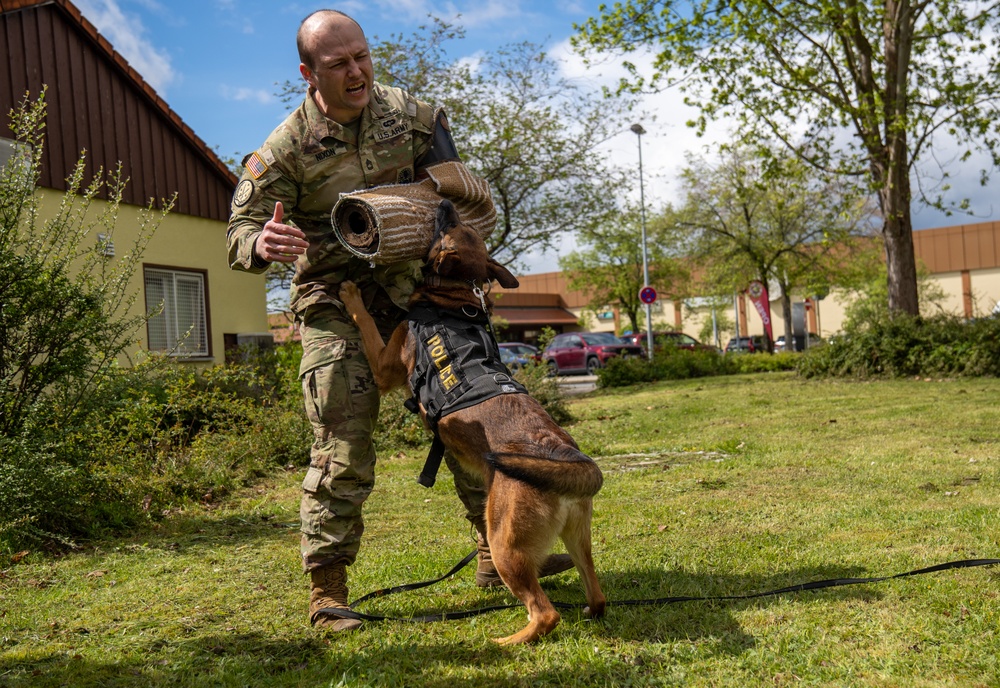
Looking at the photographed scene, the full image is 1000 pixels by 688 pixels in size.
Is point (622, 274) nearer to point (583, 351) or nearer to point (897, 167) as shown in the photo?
point (583, 351)

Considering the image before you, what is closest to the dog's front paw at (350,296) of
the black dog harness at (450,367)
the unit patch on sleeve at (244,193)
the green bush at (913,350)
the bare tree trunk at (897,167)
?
the black dog harness at (450,367)

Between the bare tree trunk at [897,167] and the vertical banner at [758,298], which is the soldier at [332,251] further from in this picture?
the vertical banner at [758,298]

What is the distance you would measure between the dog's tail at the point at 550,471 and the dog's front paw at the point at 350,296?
1.06 meters

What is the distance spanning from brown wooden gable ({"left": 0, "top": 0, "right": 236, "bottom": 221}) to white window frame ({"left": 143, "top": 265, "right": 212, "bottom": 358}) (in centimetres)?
105

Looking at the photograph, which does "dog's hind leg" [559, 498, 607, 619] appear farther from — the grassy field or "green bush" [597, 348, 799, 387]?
"green bush" [597, 348, 799, 387]

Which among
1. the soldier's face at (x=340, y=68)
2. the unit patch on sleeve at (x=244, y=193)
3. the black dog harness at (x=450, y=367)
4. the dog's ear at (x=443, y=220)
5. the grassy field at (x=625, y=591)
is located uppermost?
the soldier's face at (x=340, y=68)

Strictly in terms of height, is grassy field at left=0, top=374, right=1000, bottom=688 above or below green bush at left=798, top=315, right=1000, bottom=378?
below

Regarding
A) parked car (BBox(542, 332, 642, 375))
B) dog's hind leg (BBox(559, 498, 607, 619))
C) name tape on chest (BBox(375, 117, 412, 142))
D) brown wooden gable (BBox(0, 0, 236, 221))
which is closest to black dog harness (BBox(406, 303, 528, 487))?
dog's hind leg (BBox(559, 498, 607, 619))

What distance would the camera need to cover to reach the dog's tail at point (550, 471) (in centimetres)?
290

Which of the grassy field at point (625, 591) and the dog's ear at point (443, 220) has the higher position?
the dog's ear at point (443, 220)

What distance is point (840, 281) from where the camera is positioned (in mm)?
35094

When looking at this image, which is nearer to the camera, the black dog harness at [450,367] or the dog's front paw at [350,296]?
the black dog harness at [450,367]

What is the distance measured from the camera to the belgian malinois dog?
2.93 meters

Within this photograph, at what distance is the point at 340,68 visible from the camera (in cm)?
344
